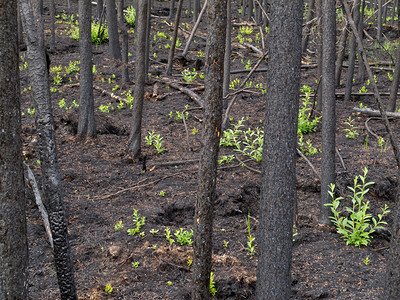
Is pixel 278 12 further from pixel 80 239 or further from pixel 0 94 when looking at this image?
pixel 80 239

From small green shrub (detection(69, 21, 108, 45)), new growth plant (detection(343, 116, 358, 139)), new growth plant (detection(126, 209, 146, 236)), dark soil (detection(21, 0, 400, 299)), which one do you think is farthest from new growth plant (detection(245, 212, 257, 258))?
small green shrub (detection(69, 21, 108, 45))

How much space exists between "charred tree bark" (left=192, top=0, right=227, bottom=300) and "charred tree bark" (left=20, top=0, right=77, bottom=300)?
143 cm

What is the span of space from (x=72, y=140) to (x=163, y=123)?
2516 millimetres

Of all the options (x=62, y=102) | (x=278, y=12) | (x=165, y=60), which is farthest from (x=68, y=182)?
(x=165, y=60)

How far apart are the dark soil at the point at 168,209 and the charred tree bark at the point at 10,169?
2291mm

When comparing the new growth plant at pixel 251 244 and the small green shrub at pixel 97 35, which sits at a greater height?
the small green shrub at pixel 97 35

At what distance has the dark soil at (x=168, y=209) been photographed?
5.34m

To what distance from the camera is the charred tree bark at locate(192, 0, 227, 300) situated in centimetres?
406

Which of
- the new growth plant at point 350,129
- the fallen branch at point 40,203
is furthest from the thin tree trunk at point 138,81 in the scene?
the new growth plant at point 350,129

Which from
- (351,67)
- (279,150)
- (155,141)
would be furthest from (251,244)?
(351,67)

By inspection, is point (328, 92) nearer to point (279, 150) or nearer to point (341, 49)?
point (279, 150)

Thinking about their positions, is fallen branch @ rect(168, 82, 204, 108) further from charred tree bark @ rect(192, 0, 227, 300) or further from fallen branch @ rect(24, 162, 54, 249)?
charred tree bark @ rect(192, 0, 227, 300)

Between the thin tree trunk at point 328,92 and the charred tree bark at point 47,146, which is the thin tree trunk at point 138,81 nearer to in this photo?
the thin tree trunk at point 328,92

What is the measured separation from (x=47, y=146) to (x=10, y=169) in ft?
5.08
